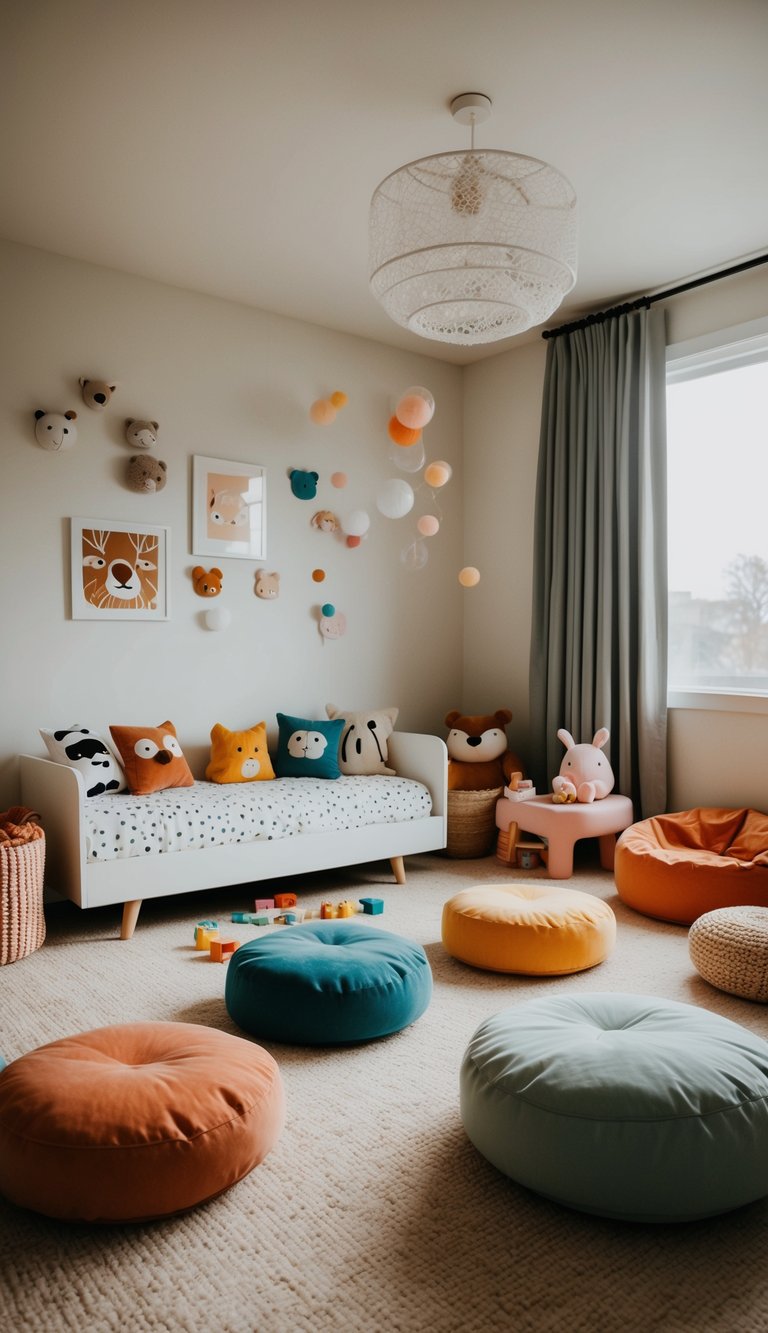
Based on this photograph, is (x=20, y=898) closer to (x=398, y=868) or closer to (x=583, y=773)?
(x=398, y=868)

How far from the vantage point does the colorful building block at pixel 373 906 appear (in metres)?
3.46

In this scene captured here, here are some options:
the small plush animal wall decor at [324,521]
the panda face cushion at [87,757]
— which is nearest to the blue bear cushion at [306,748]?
the panda face cushion at [87,757]

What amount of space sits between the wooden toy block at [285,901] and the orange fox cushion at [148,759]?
0.60 metres

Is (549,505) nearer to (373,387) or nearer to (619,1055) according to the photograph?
(373,387)

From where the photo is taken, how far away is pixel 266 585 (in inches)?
169

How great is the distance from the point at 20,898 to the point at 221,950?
2.18 ft

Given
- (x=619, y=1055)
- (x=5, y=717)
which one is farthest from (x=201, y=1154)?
(x=5, y=717)

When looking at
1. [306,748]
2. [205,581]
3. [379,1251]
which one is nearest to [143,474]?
[205,581]

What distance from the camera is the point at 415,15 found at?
2.30 meters

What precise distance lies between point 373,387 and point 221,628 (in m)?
1.56

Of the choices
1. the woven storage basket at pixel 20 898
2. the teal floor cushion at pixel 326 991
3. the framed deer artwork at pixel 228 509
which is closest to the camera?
the teal floor cushion at pixel 326 991

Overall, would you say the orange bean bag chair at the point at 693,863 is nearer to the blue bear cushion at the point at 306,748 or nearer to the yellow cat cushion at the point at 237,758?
the blue bear cushion at the point at 306,748

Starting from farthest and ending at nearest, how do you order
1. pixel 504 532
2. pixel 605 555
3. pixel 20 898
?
pixel 504 532 → pixel 605 555 → pixel 20 898

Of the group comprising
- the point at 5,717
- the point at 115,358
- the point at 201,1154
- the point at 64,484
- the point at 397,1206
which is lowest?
the point at 397,1206
